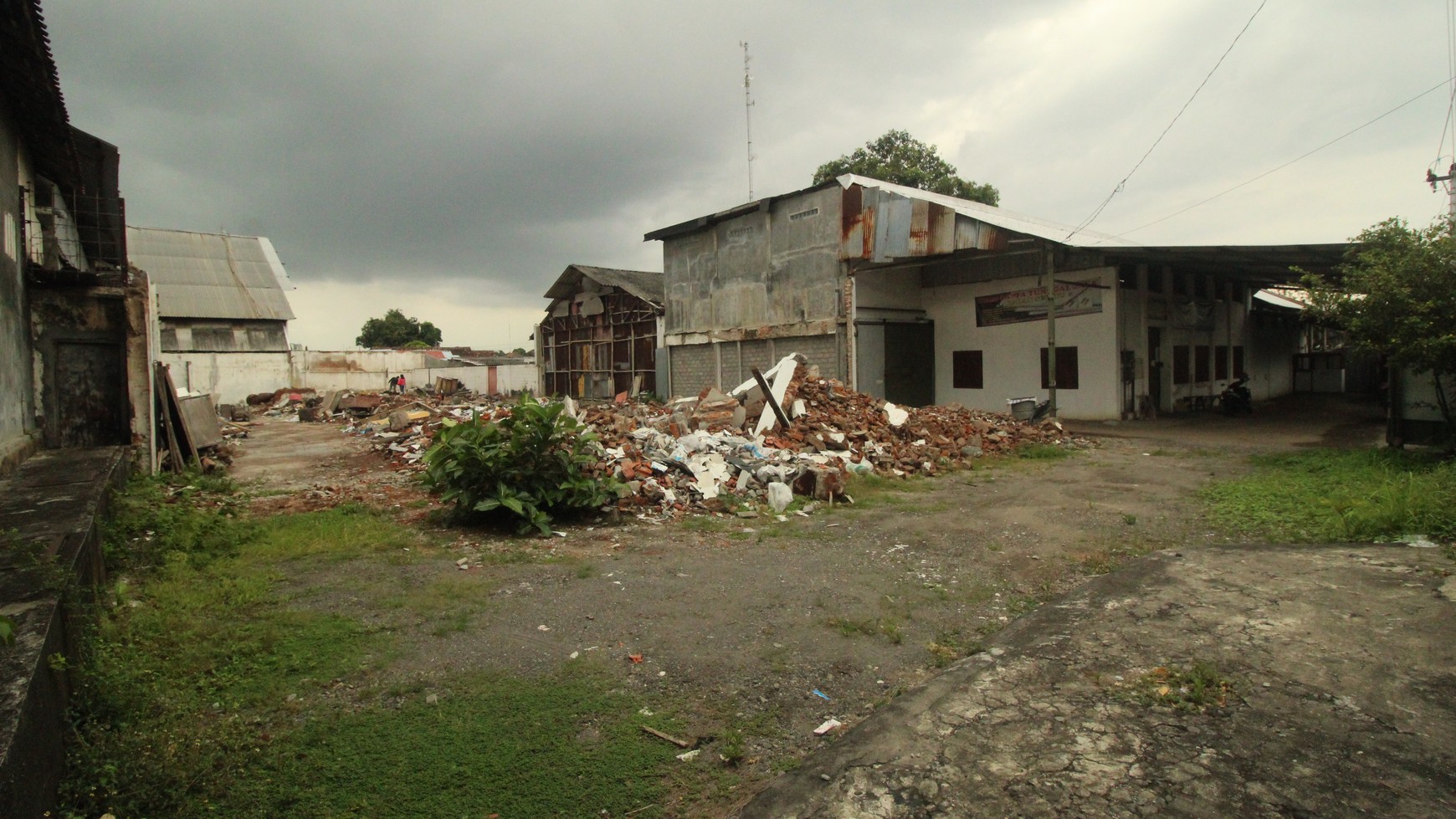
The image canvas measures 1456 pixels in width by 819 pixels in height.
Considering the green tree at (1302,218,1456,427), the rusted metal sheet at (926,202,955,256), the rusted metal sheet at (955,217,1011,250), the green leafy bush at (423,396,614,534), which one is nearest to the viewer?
the green leafy bush at (423,396,614,534)

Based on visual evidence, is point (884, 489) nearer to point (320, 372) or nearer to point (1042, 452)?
point (1042, 452)

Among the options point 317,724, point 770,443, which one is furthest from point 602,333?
point 317,724

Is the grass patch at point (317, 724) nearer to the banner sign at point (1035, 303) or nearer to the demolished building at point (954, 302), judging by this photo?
the demolished building at point (954, 302)

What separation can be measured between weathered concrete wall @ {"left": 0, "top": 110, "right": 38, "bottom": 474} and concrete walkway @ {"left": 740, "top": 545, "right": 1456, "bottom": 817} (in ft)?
26.5

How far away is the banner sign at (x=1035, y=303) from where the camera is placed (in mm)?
15608

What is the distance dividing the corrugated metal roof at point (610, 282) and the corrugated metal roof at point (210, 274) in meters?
12.7

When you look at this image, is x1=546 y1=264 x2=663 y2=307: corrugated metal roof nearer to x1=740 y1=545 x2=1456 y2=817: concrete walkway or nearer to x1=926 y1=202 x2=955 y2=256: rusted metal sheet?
x1=926 y1=202 x2=955 y2=256: rusted metal sheet

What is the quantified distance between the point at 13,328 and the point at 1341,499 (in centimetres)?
1366

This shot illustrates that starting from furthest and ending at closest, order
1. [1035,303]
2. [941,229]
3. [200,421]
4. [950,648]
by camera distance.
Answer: [1035,303] → [941,229] → [200,421] → [950,648]

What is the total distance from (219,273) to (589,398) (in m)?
17.3

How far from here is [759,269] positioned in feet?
63.5

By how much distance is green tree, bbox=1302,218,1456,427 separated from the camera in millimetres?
8102

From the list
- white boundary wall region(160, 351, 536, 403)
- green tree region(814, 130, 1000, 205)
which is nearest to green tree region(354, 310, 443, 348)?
white boundary wall region(160, 351, 536, 403)

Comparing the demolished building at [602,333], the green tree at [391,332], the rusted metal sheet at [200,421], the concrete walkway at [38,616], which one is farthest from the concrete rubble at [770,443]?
the green tree at [391,332]
